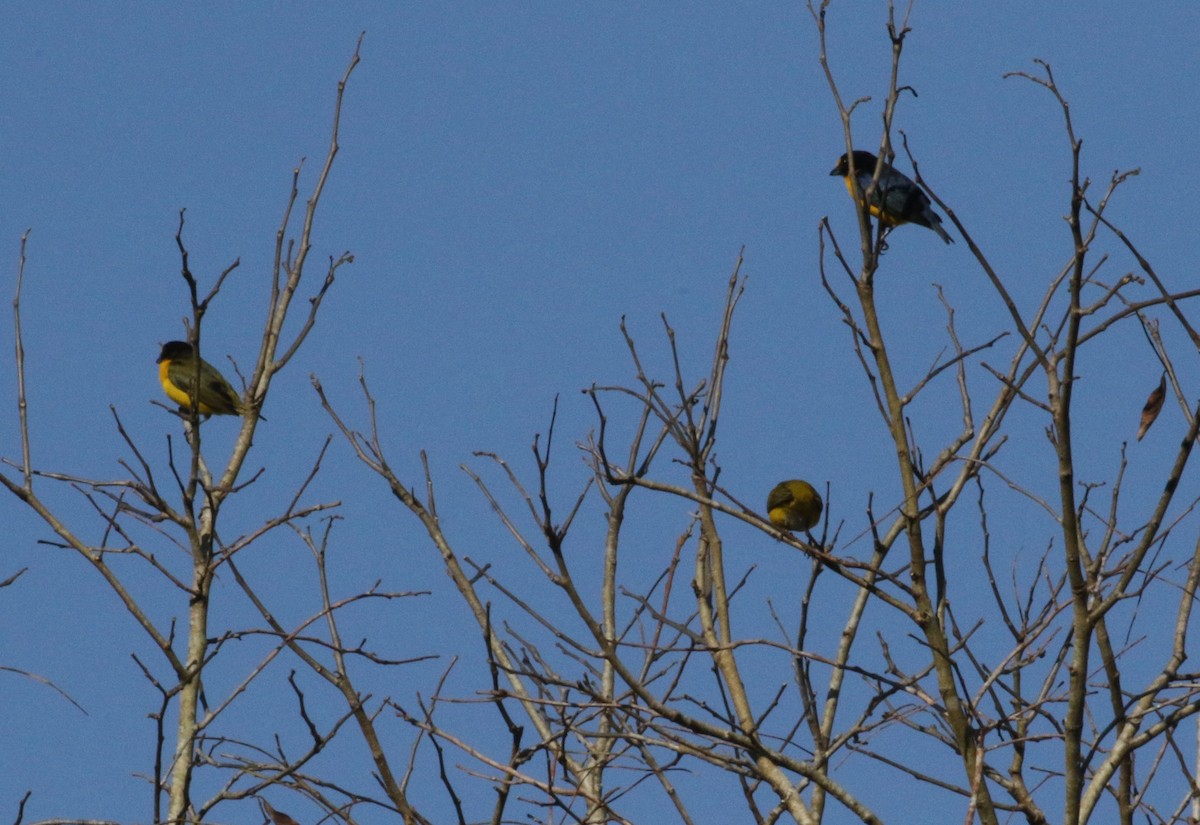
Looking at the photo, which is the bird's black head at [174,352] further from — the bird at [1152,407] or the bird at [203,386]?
the bird at [1152,407]

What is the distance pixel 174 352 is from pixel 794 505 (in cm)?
634

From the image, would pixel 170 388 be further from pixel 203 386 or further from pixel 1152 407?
pixel 1152 407

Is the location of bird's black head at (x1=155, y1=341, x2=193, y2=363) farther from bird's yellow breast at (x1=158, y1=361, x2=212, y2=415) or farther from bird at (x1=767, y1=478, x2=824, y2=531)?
bird at (x1=767, y1=478, x2=824, y2=531)

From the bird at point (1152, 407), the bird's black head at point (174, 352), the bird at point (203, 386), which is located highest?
the bird's black head at point (174, 352)

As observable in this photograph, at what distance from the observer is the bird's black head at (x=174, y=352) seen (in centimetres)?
1169

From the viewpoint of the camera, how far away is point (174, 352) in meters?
12.0

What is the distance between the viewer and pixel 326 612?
4457 mm

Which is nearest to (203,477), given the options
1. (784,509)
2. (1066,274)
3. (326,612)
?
(326,612)

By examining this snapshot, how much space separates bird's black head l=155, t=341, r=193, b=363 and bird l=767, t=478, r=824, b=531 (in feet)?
19.0

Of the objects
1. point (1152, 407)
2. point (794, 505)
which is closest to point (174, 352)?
point (794, 505)

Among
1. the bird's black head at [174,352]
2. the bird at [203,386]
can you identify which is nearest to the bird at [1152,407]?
the bird at [203,386]

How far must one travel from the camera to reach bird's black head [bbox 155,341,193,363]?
1169 centimetres

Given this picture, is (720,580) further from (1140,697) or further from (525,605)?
(1140,697)

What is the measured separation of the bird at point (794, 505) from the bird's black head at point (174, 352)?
19.0 ft
